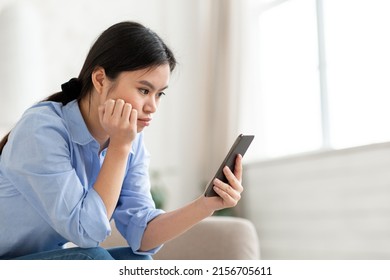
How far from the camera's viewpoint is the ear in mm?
1454

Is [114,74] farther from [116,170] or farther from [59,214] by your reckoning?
[59,214]

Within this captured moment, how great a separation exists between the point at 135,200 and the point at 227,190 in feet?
1.11

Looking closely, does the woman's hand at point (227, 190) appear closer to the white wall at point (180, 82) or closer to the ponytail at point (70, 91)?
the ponytail at point (70, 91)

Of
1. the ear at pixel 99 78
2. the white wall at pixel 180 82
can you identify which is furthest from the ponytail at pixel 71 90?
the white wall at pixel 180 82

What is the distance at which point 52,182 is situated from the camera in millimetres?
1346

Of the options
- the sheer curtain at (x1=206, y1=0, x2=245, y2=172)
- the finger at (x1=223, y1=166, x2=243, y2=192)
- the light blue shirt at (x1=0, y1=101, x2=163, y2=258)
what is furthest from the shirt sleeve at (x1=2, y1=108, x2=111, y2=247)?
the sheer curtain at (x1=206, y1=0, x2=245, y2=172)

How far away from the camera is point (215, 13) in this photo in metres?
4.15

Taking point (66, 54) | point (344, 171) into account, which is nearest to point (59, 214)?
point (344, 171)

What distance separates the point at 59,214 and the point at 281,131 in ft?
7.95

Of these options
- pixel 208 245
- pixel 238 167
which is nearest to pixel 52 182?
pixel 238 167

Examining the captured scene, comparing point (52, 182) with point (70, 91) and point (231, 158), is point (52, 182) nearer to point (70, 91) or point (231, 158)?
point (70, 91)

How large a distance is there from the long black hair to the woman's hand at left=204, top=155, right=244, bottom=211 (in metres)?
0.32

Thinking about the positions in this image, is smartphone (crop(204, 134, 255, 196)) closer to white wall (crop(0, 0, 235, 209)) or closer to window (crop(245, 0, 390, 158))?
window (crop(245, 0, 390, 158))

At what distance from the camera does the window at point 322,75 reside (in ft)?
9.79
